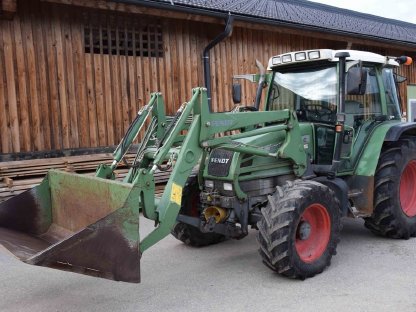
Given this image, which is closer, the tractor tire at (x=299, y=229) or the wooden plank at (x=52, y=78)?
the tractor tire at (x=299, y=229)

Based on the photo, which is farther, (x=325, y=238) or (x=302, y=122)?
(x=302, y=122)

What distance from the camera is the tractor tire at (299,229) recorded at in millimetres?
4398

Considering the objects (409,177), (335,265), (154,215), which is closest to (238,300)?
(154,215)

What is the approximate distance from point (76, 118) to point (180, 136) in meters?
3.80

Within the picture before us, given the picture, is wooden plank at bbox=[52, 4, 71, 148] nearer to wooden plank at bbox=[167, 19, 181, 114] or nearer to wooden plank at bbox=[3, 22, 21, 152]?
wooden plank at bbox=[3, 22, 21, 152]

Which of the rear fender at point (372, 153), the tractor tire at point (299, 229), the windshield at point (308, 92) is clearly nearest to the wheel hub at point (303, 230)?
the tractor tire at point (299, 229)

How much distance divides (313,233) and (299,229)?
0.32 m

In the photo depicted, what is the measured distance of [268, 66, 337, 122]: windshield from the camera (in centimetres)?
549

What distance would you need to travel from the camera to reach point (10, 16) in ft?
23.5

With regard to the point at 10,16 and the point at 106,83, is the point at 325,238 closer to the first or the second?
the point at 106,83

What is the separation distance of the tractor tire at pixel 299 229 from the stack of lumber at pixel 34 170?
8.79ft

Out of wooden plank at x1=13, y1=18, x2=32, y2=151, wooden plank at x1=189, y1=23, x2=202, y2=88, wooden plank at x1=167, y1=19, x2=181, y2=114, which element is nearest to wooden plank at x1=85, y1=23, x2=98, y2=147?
wooden plank at x1=13, y1=18, x2=32, y2=151

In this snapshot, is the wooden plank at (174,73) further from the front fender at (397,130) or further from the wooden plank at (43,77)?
the front fender at (397,130)

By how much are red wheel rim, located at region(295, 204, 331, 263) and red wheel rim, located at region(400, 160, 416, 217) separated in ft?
5.80
